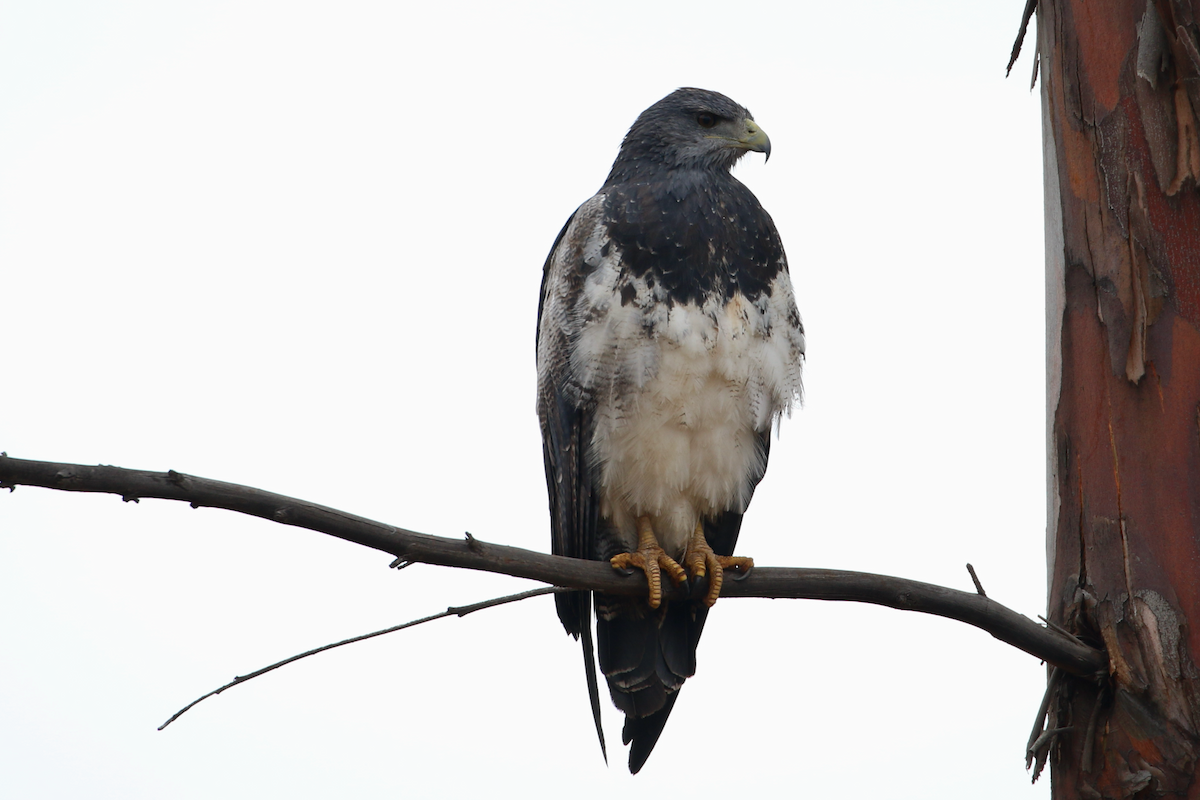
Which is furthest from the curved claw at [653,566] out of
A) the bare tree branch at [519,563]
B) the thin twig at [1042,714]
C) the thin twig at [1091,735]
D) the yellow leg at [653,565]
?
the thin twig at [1091,735]

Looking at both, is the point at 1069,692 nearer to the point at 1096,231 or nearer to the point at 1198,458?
the point at 1198,458

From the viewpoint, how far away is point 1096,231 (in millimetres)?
3170

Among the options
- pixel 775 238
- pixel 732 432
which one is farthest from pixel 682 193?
pixel 732 432

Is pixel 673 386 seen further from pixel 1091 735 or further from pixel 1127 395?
pixel 1091 735

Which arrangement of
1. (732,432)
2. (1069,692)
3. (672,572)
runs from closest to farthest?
(1069,692), (672,572), (732,432)

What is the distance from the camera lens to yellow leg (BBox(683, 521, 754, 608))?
12.9 ft

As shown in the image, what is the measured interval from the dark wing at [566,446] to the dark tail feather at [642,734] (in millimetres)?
181

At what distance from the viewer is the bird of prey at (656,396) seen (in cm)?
402

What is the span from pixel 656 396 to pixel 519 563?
1351 mm

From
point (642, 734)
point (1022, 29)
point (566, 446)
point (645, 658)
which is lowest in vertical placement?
point (642, 734)

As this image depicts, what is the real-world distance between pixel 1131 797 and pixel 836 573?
0.97 m

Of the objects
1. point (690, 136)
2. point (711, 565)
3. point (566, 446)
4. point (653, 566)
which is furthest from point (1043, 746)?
point (690, 136)

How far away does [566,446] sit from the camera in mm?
4246

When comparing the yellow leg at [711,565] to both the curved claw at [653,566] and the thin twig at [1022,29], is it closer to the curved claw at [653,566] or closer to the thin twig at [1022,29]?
the curved claw at [653,566]
